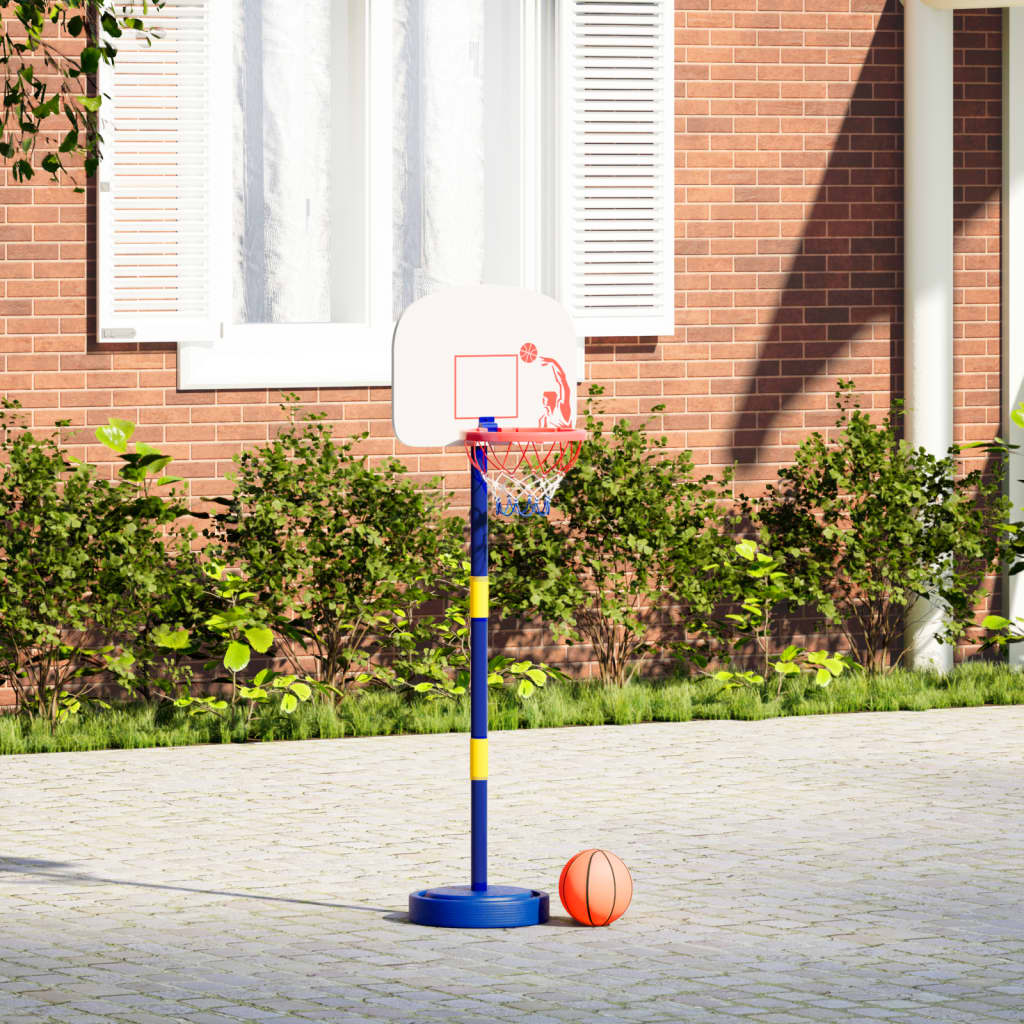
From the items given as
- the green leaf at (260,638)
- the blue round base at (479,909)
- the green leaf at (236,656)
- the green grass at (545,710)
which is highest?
the green leaf at (260,638)

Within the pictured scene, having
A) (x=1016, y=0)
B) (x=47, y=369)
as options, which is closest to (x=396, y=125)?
(x=47, y=369)

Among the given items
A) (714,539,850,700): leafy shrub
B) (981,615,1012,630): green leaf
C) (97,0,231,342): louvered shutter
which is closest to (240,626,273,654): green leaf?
(97,0,231,342): louvered shutter

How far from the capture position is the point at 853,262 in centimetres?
1265

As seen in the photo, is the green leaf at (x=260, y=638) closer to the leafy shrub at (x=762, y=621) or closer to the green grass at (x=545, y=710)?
the green grass at (x=545, y=710)

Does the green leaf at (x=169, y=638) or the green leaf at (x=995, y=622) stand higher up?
the green leaf at (x=169, y=638)

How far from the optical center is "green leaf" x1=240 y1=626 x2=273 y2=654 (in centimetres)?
1073

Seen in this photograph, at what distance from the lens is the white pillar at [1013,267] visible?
12664mm

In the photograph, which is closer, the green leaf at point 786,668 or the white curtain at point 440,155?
the green leaf at point 786,668

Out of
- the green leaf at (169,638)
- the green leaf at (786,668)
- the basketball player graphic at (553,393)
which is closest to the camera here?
the basketball player graphic at (553,393)

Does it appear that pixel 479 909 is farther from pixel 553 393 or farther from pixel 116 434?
pixel 116 434

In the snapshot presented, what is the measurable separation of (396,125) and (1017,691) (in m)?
4.68

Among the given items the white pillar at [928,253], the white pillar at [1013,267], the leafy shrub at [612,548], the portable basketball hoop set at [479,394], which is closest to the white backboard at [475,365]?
the portable basketball hoop set at [479,394]

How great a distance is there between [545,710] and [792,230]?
10.9 ft

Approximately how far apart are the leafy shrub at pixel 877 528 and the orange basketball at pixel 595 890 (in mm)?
5391
